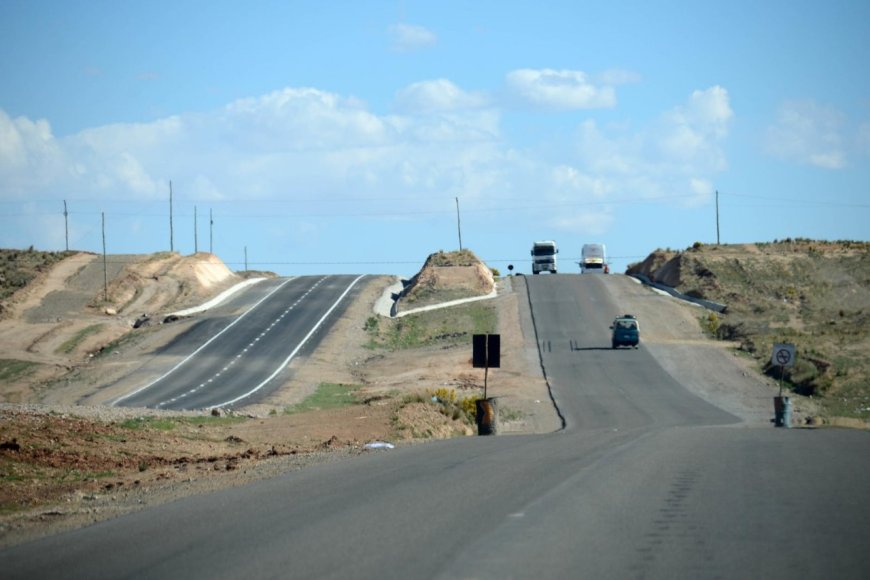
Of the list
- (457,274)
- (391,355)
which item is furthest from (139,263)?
(391,355)

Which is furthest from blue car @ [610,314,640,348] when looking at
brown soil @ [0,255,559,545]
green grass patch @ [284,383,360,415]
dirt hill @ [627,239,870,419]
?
green grass patch @ [284,383,360,415]

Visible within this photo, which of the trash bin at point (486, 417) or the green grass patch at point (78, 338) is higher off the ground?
the green grass patch at point (78, 338)

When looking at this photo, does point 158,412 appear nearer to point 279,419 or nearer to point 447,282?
point 279,419

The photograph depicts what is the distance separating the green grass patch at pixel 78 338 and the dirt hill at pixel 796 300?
1757 inches

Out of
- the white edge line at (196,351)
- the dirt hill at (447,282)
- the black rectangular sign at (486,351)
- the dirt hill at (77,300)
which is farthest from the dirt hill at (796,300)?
the dirt hill at (77,300)

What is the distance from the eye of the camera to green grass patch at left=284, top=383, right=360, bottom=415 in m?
48.1

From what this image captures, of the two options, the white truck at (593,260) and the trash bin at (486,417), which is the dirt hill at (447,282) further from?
the trash bin at (486,417)

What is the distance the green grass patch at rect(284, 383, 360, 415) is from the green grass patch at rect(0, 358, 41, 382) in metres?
18.1

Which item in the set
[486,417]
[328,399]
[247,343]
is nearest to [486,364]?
[486,417]

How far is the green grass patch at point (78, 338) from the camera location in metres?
72.0

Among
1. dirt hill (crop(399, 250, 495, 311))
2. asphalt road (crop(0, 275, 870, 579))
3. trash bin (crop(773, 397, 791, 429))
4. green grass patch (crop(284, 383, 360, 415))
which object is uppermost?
dirt hill (crop(399, 250, 495, 311))

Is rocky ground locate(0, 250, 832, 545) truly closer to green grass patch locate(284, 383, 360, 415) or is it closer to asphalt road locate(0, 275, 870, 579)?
green grass patch locate(284, 383, 360, 415)

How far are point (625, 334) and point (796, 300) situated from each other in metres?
27.7

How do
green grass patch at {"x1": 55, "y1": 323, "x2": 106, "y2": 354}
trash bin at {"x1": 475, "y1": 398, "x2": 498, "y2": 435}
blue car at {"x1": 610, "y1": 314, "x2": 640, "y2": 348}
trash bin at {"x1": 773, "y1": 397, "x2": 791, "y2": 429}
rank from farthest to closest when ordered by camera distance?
green grass patch at {"x1": 55, "y1": 323, "x2": 106, "y2": 354}
blue car at {"x1": 610, "y1": 314, "x2": 640, "y2": 348}
trash bin at {"x1": 773, "y1": 397, "x2": 791, "y2": 429}
trash bin at {"x1": 475, "y1": 398, "x2": 498, "y2": 435}
